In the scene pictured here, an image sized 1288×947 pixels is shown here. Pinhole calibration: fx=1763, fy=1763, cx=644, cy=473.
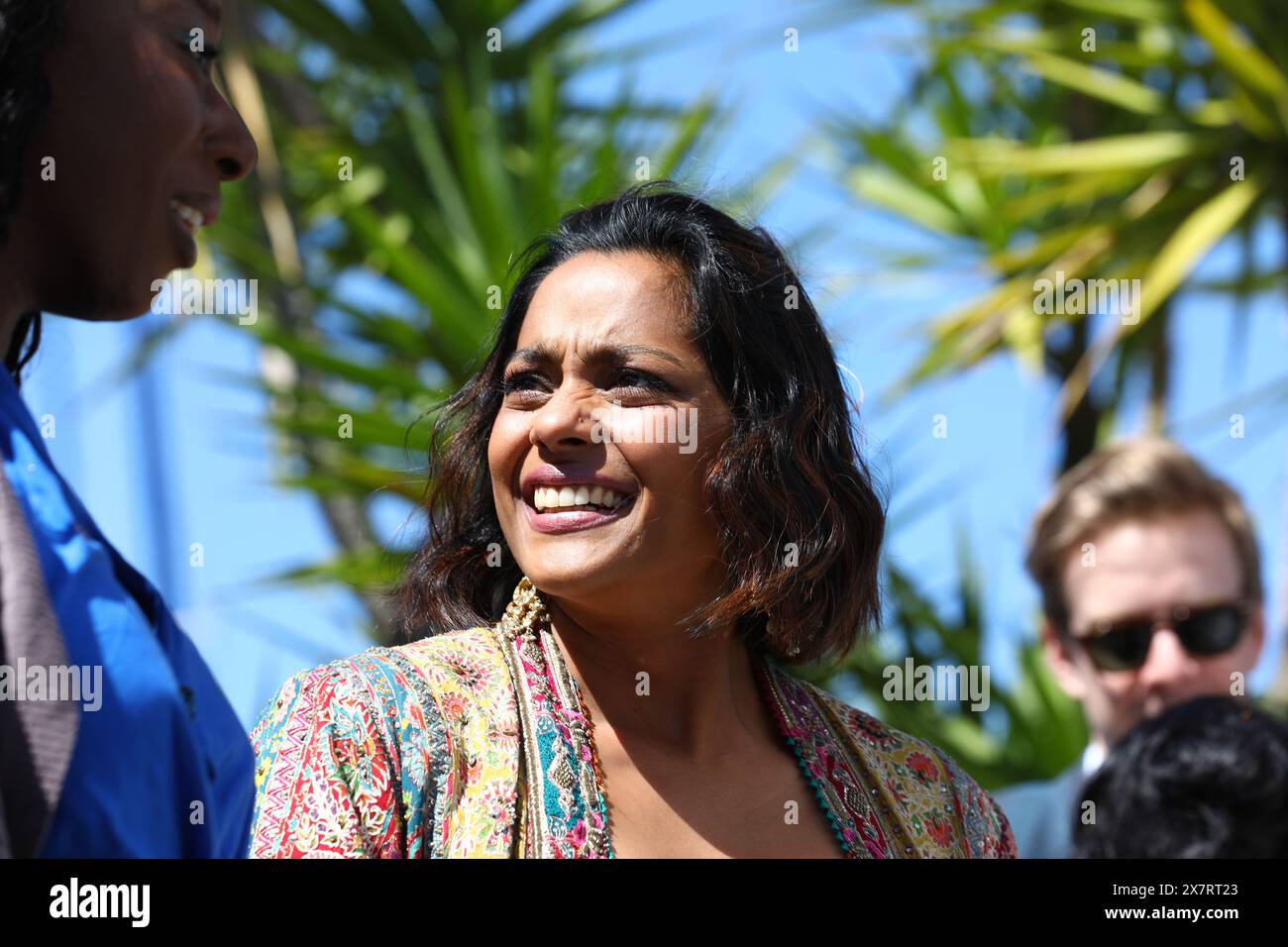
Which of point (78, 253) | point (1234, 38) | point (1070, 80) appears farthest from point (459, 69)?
point (78, 253)

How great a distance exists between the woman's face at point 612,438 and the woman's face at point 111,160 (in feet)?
2.25

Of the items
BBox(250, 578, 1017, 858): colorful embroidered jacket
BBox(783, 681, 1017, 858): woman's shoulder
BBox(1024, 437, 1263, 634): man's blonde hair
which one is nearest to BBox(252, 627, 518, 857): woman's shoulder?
BBox(250, 578, 1017, 858): colorful embroidered jacket

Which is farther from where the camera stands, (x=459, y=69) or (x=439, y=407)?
(x=459, y=69)

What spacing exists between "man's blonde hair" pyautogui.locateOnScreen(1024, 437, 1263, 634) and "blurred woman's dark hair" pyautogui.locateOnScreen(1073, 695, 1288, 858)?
1.32 m

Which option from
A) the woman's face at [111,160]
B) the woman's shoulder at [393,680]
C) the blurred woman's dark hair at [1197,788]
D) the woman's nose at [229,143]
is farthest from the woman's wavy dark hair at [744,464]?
the woman's face at [111,160]

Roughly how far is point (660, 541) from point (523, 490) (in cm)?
18

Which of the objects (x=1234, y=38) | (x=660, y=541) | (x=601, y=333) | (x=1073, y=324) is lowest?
(x=660, y=541)

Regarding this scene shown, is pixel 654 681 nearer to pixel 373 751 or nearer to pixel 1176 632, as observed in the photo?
pixel 373 751

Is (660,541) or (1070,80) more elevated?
(1070,80)

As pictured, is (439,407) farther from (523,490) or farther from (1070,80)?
(1070,80)

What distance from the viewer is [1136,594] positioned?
3312 mm

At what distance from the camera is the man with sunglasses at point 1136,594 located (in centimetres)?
324
